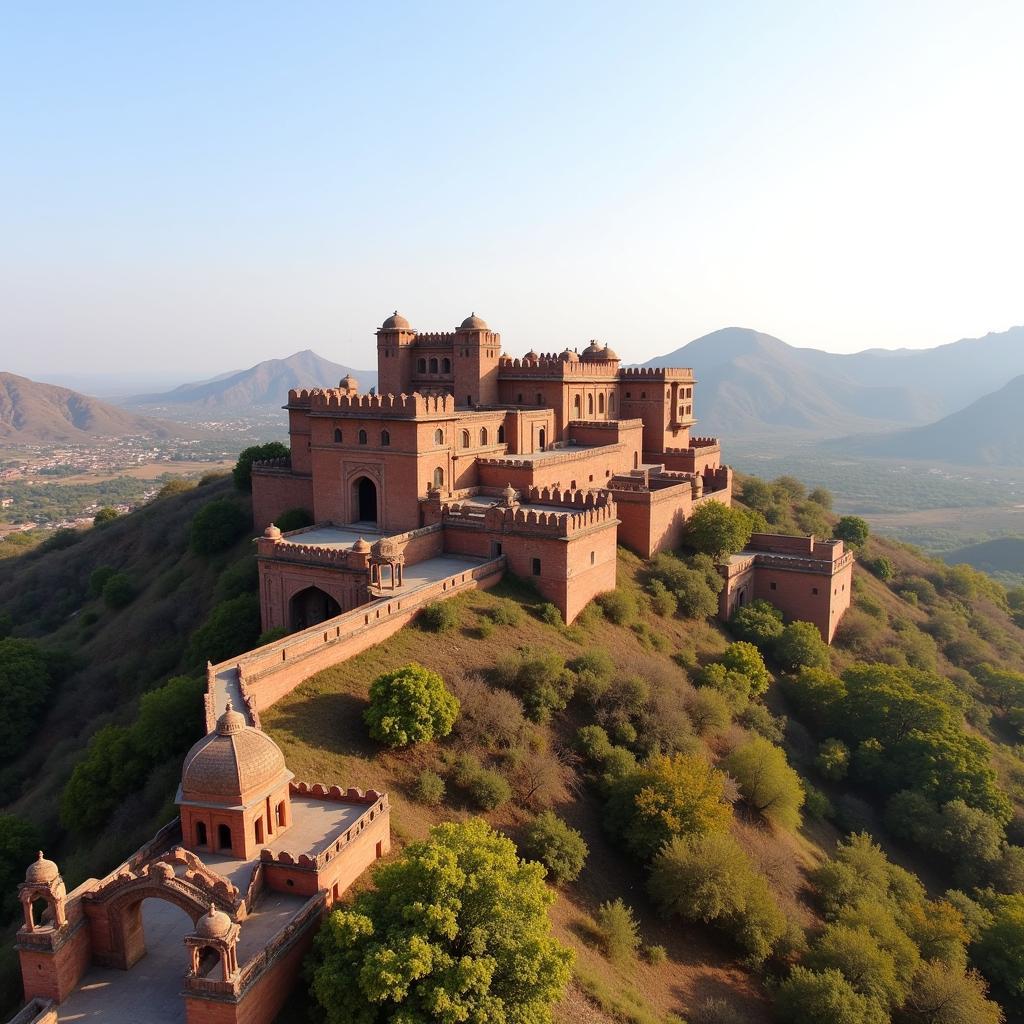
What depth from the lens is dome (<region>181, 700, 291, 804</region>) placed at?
56.1 ft

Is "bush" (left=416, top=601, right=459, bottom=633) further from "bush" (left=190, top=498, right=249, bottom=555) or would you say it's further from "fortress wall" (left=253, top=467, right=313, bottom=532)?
"bush" (left=190, top=498, right=249, bottom=555)

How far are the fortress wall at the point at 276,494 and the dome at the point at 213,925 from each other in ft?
93.6

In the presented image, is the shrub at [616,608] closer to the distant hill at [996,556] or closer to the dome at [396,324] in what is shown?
the dome at [396,324]

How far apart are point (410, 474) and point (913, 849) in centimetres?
2596

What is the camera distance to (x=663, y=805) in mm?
25078

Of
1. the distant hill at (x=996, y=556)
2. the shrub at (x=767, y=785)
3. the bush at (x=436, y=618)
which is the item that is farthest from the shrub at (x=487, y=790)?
the distant hill at (x=996, y=556)

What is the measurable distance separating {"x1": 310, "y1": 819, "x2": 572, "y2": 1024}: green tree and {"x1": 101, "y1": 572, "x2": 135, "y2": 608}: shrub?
3550 centimetres

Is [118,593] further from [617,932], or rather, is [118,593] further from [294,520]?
[617,932]

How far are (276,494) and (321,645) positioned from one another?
20.0m

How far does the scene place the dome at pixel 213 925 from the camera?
47.5 ft

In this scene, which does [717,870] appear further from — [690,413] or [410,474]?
[690,413]

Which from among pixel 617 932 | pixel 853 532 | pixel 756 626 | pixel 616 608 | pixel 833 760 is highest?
pixel 616 608

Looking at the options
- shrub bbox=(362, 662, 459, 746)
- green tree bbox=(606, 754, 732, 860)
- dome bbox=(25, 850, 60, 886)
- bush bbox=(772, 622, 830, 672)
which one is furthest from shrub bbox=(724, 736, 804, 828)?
dome bbox=(25, 850, 60, 886)

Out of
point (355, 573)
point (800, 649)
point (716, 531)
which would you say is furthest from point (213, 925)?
point (716, 531)
